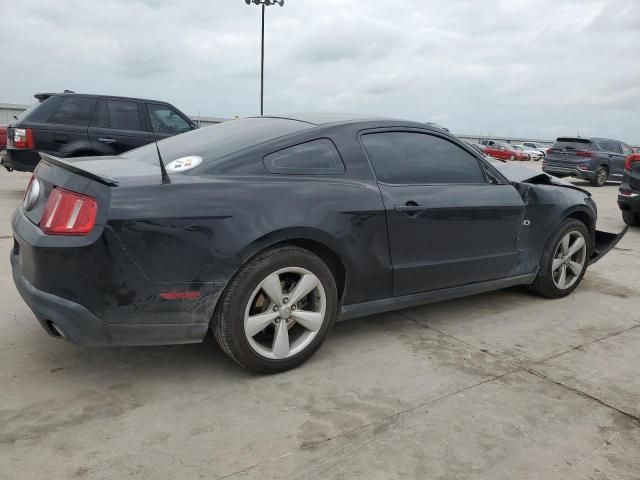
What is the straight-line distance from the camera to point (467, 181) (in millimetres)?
3779

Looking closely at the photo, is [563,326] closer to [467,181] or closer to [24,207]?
[467,181]

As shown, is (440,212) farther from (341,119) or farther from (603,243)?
(603,243)

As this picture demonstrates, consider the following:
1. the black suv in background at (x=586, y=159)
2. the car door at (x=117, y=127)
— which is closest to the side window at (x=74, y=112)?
the car door at (x=117, y=127)

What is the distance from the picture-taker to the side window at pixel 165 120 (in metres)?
8.74

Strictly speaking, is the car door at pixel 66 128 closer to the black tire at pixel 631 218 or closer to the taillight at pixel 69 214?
the taillight at pixel 69 214

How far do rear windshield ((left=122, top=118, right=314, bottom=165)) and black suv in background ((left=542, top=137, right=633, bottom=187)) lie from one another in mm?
15429

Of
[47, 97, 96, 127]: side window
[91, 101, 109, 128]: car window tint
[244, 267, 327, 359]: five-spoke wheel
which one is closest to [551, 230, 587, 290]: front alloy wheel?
[244, 267, 327, 359]: five-spoke wheel

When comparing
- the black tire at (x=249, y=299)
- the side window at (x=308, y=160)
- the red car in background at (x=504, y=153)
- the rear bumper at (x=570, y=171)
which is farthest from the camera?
the red car in background at (x=504, y=153)

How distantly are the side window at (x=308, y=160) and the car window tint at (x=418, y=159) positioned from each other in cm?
27

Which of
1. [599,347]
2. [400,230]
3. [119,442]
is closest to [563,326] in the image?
[599,347]

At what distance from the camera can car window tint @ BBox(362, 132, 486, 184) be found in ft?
10.9

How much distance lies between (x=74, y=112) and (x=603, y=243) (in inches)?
285

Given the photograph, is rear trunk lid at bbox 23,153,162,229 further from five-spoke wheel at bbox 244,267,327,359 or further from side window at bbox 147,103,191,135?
side window at bbox 147,103,191,135

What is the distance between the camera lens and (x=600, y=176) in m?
16.8
